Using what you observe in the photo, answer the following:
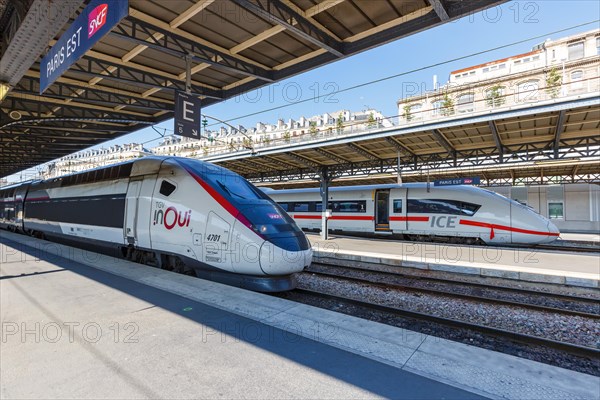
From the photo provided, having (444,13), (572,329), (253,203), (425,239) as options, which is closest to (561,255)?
(425,239)

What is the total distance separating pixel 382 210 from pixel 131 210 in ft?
40.7

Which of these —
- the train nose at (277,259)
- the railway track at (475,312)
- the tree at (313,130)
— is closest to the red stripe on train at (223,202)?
the train nose at (277,259)

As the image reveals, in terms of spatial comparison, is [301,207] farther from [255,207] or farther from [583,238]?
[583,238]

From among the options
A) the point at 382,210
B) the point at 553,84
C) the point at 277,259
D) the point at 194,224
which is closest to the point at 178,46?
the point at 194,224

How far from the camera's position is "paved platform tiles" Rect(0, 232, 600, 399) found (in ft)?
8.80

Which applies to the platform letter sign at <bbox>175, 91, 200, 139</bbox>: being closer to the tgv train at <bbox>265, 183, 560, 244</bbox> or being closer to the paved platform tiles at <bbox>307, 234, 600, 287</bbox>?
the paved platform tiles at <bbox>307, 234, 600, 287</bbox>

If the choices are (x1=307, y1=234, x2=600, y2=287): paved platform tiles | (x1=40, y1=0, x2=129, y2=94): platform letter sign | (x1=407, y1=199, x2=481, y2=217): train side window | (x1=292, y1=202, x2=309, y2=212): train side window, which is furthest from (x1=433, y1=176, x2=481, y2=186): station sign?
(x1=40, y1=0, x2=129, y2=94): platform letter sign

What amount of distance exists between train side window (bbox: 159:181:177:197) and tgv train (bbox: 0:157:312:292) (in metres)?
0.02

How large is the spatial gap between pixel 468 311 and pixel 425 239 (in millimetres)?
10495

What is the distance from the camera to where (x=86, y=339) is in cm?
364

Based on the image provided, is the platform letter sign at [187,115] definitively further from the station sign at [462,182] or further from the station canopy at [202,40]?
the station sign at [462,182]

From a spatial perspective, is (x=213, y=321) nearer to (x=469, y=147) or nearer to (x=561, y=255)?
(x=561, y=255)

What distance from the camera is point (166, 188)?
23.6 ft

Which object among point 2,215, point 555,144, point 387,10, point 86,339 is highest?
point 387,10
